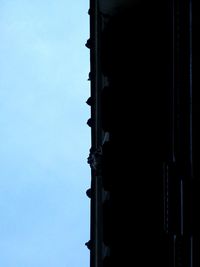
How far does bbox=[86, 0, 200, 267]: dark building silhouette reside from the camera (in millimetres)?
15875

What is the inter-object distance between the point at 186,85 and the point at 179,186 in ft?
11.1

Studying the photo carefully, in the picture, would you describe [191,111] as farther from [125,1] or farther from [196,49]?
[125,1]

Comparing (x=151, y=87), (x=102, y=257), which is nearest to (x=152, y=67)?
(x=151, y=87)

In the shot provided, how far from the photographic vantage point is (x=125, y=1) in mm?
20328

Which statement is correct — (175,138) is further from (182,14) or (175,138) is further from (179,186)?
(182,14)

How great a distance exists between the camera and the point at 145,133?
763 inches

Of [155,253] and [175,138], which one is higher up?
[175,138]

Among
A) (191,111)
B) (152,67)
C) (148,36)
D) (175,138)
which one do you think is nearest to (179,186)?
(175,138)

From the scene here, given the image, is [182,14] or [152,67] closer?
[182,14]

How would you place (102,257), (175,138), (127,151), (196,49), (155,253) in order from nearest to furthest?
(196,49) → (175,138) → (155,253) → (127,151) → (102,257)

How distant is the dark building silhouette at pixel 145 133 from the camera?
15.9 m

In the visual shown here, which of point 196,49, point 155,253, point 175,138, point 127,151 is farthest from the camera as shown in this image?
point 127,151

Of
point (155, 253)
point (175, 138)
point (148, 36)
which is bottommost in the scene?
point (155, 253)

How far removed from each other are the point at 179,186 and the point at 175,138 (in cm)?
161
